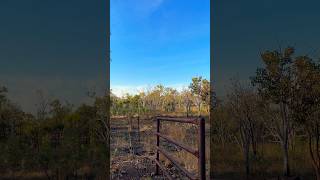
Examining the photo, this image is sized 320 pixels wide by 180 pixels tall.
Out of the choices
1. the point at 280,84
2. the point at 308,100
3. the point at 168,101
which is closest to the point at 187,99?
the point at 168,101

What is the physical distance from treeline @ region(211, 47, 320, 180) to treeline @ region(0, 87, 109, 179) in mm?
1709

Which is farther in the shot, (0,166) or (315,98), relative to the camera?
(315,98)

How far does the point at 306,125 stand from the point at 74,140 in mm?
2425

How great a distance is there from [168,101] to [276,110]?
892cm

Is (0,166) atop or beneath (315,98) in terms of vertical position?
beneath

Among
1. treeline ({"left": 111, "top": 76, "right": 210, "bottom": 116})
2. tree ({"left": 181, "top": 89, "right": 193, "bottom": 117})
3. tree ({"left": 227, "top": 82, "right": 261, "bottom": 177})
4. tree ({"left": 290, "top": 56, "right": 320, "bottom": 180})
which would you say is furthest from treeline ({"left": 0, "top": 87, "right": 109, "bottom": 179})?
tree ({"left": 181, "top": 89, "right": 193, "bottom": 117})

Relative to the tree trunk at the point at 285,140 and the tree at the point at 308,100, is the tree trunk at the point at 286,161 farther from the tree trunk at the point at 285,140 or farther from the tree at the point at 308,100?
the tree at the point at 308,100

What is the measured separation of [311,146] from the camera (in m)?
4.77

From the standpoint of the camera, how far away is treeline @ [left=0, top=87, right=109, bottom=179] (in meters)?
4.27

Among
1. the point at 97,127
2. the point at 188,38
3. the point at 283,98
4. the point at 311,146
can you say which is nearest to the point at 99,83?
the point at 97,127

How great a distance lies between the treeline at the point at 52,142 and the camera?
4.27m

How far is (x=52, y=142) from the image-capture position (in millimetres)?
4422

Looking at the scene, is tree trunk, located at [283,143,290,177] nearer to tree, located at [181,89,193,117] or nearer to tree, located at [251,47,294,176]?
tree, located at [251,47,294,176]

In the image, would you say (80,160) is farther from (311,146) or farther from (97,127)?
(311,146)
